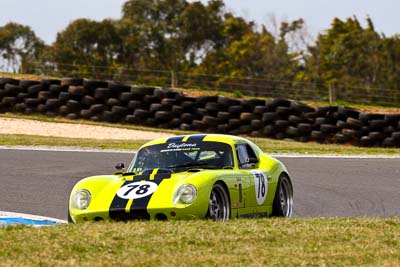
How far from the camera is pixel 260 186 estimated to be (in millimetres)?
11391

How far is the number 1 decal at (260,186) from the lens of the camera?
37.0 feet

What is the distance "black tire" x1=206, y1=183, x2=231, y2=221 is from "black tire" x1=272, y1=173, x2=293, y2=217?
1.42 metres

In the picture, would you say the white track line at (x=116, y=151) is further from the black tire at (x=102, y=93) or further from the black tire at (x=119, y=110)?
the black tire at (x=119, y=110)

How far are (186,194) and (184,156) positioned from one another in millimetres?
1371

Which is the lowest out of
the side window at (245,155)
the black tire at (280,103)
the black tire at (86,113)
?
the black tire at (86,113)

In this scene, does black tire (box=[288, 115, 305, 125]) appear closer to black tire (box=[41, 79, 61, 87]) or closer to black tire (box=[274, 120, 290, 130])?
black tire (box=[274, 120, 290, 130])

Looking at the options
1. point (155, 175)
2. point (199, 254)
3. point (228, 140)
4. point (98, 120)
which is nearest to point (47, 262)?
point (199, 254)

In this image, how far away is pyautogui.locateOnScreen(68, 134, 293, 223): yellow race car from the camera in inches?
395

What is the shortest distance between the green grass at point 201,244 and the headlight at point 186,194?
24.0 inches

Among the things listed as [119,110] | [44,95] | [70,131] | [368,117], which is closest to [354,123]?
[368,117]

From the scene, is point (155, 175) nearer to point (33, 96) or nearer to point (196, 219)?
point (196, 219)

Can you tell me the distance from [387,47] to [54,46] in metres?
19.0

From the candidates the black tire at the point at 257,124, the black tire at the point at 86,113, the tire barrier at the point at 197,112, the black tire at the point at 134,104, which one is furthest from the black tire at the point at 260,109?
the black tire at the point at 86,113

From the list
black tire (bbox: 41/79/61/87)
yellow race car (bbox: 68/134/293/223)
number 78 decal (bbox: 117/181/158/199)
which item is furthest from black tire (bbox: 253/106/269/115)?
number 78 decal (bbox: 117/181/158/199)
